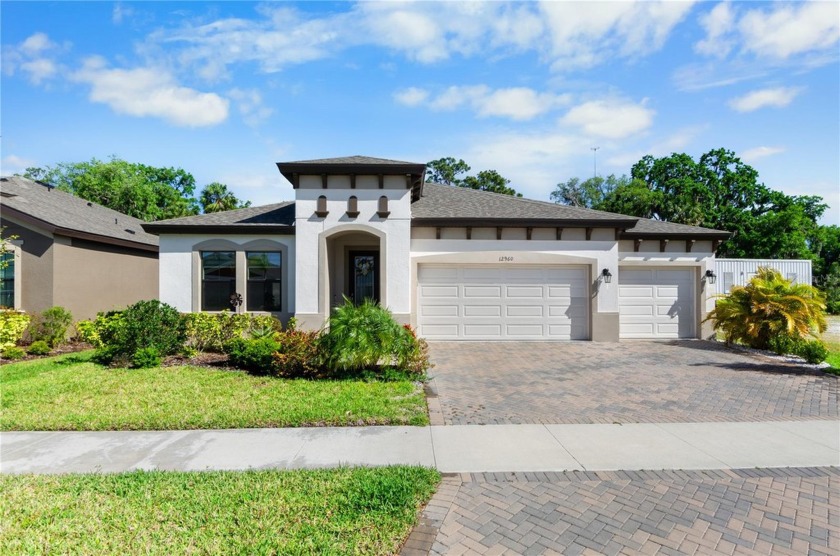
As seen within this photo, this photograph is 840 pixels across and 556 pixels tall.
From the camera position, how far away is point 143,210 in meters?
33.4

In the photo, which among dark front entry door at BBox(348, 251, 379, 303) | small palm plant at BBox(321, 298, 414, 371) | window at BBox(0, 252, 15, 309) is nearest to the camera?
small palm plant at BBox(321, 298, 414, 371)

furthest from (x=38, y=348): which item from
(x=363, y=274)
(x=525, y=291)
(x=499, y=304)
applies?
(x=525, y=291)

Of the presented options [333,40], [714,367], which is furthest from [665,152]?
[333,40]

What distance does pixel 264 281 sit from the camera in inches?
514

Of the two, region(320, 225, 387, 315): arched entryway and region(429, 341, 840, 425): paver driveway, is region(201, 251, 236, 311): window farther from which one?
region(429, 341, 840, 425): paver driveway

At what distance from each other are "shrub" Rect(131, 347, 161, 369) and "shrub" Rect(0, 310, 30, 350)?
15.2 feet

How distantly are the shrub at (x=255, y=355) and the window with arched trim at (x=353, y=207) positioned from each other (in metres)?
4.53

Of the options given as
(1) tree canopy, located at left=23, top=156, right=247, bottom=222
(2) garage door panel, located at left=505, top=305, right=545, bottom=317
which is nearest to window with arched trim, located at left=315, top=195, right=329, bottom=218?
(2) garage door panel, located at left=505, top=305, right=545, bottom=317

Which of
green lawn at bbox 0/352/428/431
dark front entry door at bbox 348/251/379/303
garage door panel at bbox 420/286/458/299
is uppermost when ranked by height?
dark front entry door at bbox 348/251/379/303

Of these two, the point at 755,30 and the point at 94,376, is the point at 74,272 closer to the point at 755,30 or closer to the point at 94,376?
the point at 94,376

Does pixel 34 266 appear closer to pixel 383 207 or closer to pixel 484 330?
pixel 383 207

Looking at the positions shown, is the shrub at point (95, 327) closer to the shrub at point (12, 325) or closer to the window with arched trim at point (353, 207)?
the shrub at point (12, 325)

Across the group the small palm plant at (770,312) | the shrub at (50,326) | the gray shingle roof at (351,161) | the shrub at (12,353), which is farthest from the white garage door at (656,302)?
the shrub at (12,353)

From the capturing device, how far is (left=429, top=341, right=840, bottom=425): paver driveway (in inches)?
247
